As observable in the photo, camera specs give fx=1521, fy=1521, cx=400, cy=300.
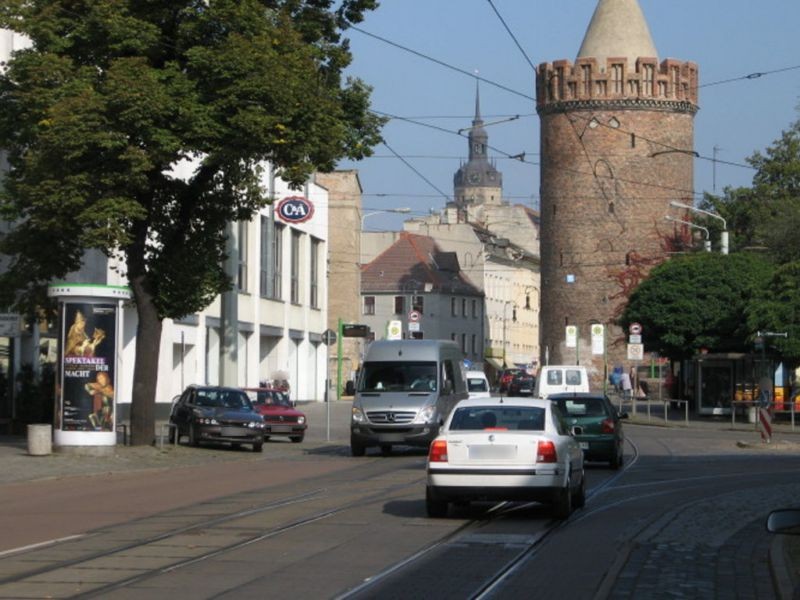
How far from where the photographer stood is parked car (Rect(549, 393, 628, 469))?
28.2 m

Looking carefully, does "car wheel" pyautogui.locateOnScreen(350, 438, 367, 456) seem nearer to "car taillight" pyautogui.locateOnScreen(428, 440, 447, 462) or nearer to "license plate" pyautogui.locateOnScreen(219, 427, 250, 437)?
"license plate" pyautogui.locateOnScreen(219, 427, 250, 437)

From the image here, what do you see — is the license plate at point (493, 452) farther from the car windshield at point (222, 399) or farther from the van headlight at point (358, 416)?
the car windshield at point (222, 399)

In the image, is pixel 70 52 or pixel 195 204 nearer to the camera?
pixel 70 52

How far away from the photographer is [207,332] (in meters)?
55.2

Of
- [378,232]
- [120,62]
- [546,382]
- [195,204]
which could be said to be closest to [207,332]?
[546,382]

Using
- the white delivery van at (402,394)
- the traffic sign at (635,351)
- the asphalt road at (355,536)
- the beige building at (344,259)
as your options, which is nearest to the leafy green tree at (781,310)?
the traffic sign at (635,351)

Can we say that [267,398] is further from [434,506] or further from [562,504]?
[562,504]

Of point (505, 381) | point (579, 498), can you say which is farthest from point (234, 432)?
point (505, 381)

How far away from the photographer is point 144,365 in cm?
3136

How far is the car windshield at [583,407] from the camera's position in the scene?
28422 mm

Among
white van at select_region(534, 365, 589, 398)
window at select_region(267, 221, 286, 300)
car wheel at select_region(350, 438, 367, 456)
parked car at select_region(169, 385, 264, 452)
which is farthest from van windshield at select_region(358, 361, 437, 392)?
window at select_region(267, 221, 286, 300)

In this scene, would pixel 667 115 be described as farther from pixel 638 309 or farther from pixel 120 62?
pixel 120 62

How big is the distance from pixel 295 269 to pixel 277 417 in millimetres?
28122

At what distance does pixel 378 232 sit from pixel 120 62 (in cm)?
9616
